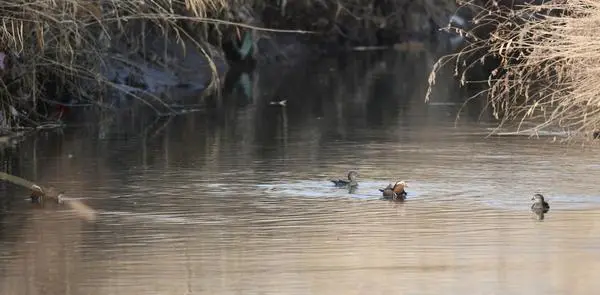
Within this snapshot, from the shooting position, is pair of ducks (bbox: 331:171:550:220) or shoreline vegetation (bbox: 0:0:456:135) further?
shoreline vegetation (bbox: 0:0:456:135)

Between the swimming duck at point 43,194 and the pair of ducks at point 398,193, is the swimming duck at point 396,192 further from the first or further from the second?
the swimming duck at point 43,194

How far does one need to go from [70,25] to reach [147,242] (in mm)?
7816

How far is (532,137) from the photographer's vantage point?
1424cm

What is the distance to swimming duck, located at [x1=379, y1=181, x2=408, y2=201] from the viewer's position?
10.5 meters

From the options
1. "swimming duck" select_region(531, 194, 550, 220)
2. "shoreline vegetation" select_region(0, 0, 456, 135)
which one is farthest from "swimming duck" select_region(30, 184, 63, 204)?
"shoreline vegetation" select_region(0, 0, 456, 135)

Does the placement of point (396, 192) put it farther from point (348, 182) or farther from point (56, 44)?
point (56, 44)

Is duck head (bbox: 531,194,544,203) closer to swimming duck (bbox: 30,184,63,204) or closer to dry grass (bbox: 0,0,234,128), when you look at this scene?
swimming duck (bbox: 30,184,63,204)

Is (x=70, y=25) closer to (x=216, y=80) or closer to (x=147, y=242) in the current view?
(x=216, y=80)

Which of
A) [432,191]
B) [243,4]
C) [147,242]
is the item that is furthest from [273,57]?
[147,242]

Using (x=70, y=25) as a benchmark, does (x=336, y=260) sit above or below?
below

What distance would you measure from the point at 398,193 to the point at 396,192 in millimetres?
18

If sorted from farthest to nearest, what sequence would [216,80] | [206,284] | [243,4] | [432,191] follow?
1. [243,4]
2. [216,80]
3. [432,191]
4. [206,284]

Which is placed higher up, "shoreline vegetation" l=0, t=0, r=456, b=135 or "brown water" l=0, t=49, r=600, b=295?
"shoreline vegetation" l=0, t=0, r=456, b=135

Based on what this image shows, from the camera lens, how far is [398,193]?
34.5 feet
